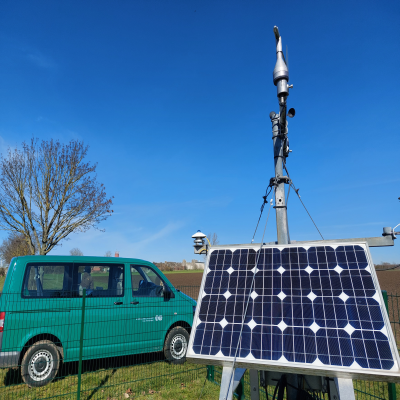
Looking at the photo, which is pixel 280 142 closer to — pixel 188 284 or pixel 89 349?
pixel 89 349

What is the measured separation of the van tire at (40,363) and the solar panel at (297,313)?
4.08 meters

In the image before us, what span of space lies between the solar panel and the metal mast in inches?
46.7

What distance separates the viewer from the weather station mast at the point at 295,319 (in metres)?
2.23

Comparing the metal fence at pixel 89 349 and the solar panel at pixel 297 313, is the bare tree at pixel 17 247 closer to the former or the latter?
the metal fence at pixel 89 349

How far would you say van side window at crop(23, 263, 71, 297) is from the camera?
228 inches

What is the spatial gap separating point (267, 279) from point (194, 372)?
14.5ft

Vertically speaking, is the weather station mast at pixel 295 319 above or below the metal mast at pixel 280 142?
below

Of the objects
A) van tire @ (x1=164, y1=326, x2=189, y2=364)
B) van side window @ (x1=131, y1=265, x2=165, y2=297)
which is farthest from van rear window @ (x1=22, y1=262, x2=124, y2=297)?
van tire @ (x1=164, y1=326, x2=189, y2=364)

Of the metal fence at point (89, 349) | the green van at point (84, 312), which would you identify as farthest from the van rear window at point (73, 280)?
the metal fence at point (89, 349)

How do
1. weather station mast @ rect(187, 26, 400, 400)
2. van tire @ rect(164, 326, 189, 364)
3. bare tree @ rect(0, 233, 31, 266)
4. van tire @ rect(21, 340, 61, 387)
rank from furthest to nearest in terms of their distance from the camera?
1. bare tree @ rect(0, 233, 31, 266)
2. van tire @ rect(164, 326, 189, 364)
3. van tire @ rect(21, 340, 61, 387)
4. weather station mast @ rect(187, 26, 400, 400)

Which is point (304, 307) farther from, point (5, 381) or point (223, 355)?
point (5, 381)

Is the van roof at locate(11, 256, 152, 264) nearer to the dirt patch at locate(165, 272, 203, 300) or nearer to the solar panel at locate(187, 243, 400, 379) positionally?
the dirt patch at locate(165, 272, 203, 300)

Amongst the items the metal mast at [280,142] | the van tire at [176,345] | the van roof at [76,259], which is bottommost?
the van tire at [176,345]

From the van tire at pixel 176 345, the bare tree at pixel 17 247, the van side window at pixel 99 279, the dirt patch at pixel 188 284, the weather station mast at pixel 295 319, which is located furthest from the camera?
the bare tree at pixel 17 247
